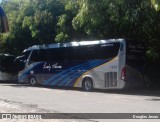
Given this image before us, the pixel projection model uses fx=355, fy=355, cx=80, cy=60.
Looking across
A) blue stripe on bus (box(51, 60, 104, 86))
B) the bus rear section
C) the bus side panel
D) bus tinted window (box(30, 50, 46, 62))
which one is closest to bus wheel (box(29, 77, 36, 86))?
bus tinted window (box(30, 50, 46, 62))

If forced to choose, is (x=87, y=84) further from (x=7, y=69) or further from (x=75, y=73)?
(x=7, y=69)

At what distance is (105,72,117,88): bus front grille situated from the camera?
18.9 m

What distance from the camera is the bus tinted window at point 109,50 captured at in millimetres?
18781

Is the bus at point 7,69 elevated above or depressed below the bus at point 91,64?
below

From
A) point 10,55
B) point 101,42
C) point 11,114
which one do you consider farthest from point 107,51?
point 10,55

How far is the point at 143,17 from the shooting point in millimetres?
20625

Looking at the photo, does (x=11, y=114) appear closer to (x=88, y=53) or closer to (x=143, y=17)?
(x=88, y=53)

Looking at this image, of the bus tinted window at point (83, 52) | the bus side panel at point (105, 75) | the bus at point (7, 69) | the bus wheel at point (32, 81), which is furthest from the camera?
the bus at point (7, 69)

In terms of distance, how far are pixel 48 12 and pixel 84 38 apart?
3.96 metres

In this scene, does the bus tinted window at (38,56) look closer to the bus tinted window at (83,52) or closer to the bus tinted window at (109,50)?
the bus tinted window at (83,52)

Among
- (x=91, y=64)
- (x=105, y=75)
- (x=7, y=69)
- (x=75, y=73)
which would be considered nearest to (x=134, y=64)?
(x=105, y=75)

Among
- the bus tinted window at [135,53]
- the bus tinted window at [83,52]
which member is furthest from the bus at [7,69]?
the bus tinted window at [135,53]

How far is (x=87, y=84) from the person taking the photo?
67.7ft

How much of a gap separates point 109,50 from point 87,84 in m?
2.72
